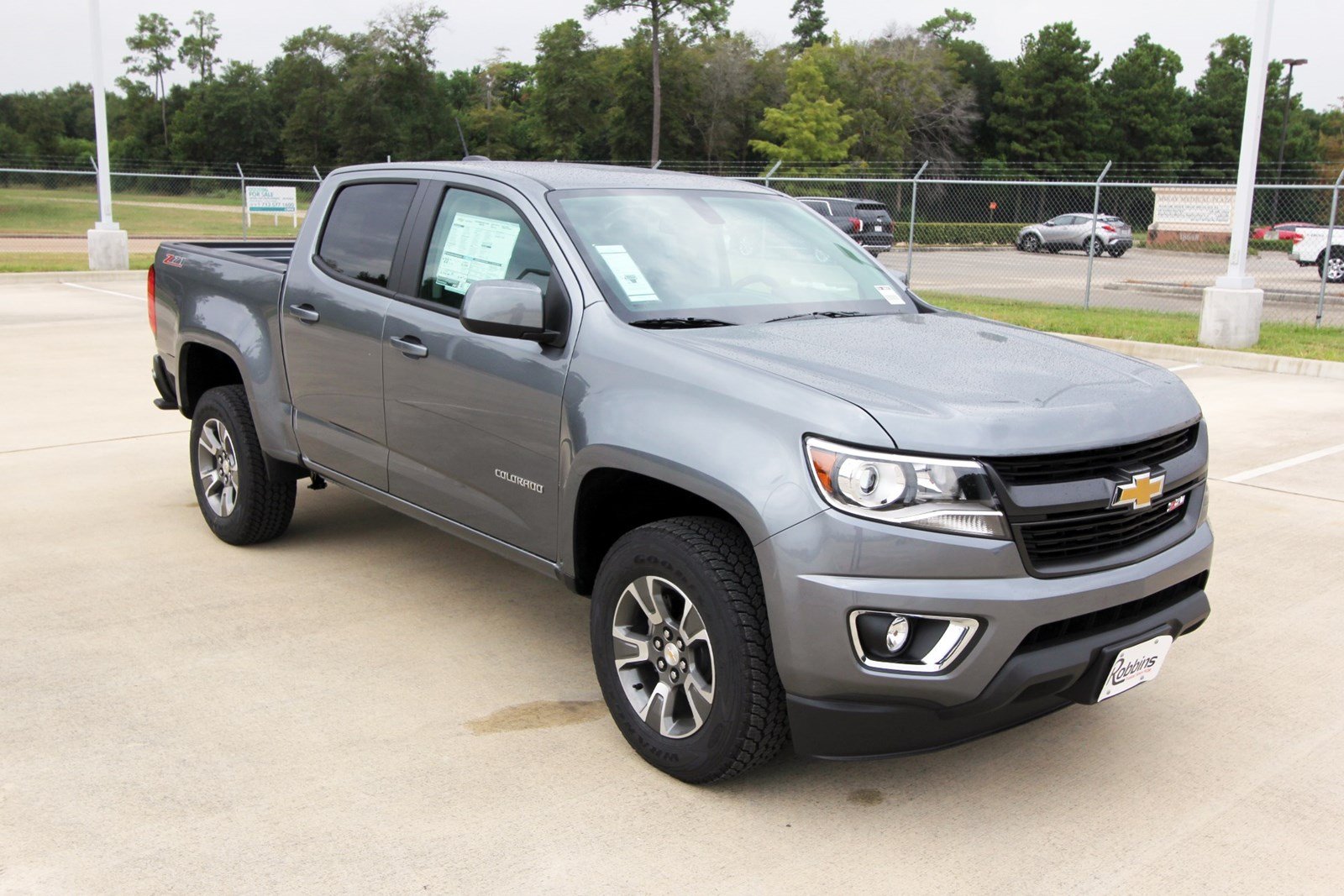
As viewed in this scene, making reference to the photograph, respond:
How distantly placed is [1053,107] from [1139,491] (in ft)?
260

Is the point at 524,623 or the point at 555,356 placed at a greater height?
the point at 555,356

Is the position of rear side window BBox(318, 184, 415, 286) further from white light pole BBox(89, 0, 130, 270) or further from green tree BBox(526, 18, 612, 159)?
green tree BBox(526, 18, 612, 159)

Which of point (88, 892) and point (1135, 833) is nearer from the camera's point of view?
point (88, 892)

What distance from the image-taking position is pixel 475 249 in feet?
14.2

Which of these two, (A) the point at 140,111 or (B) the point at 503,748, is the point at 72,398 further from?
(A) the point at 140,111

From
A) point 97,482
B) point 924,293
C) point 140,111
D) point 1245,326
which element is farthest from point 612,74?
point 97,482

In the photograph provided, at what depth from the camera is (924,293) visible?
65.8ft

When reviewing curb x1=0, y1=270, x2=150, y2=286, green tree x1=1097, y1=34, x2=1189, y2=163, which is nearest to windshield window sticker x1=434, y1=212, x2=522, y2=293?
curb x1=0, y1=270, x2=150, y2=286

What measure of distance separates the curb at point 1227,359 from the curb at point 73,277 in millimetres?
15191

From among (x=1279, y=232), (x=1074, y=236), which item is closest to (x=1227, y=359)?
(x=1074, y=236)

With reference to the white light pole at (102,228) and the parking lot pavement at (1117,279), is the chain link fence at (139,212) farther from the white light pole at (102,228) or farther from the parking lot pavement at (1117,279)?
the parking lot pavement at (1117,279)

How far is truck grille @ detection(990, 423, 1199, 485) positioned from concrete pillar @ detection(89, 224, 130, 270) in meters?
20.3

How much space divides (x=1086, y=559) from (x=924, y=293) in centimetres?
1741

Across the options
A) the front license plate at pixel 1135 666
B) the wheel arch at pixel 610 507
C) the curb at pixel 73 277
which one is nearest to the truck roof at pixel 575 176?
the wheel arch at pixel 610 507
